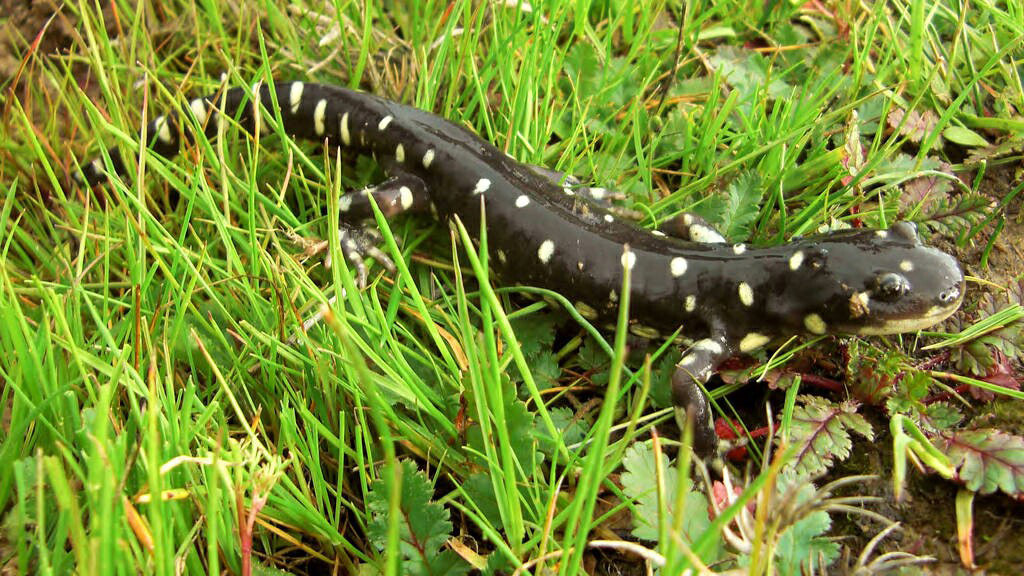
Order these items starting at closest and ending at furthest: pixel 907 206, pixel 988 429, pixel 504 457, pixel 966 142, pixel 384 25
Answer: pixel 504 457, pixel 988 429, pixel 907 206, pixel 966 142, pixel 384 25

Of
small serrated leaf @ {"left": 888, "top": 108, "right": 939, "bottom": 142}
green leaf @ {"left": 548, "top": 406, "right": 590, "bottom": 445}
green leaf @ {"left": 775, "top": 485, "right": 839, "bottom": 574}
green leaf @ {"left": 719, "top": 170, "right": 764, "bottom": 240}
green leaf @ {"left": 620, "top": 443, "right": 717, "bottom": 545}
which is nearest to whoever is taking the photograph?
green leaf @ {"left": 775, "top": 485, "right": 839, "bottom": 574}

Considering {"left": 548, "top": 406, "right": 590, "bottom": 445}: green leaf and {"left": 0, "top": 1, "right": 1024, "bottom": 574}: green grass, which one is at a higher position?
{"left": 0, "top": 1, "right": 1024, "bottom": 574}: green grass

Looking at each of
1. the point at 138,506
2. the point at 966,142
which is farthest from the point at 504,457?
the point at 966,142

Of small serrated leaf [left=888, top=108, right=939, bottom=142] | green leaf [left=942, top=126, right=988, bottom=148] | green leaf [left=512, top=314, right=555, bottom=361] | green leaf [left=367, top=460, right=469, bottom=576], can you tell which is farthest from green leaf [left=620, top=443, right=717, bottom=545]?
green leaf [left=942, top=126, right=988, bottom=148]

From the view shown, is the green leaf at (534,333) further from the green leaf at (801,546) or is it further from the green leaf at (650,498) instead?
the green leaf at (801,546)

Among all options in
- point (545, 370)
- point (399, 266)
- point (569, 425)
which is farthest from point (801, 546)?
point (399, 266)

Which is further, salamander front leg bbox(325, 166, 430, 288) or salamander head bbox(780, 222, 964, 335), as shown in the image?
salamander front leg bbox(325, 166, 430, 288)

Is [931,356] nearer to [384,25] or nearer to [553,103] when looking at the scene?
[553,103]

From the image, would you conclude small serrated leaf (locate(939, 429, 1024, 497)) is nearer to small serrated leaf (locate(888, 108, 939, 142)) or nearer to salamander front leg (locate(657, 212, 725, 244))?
salamander front leg (locate(657, 212, 725, 244))
